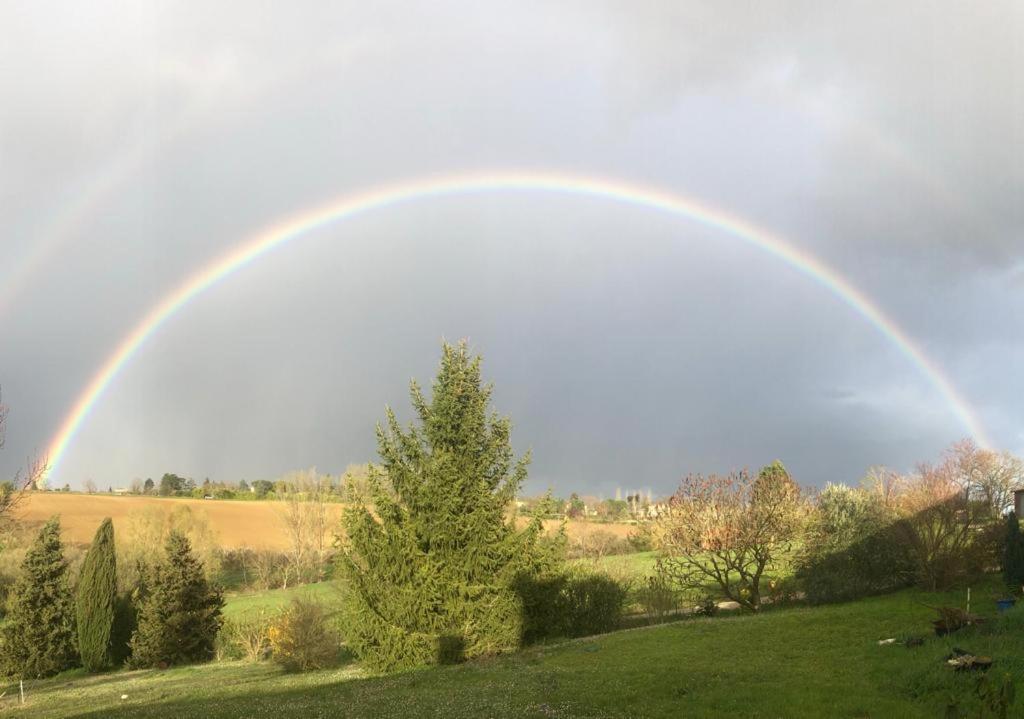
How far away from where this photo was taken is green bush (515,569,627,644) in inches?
824

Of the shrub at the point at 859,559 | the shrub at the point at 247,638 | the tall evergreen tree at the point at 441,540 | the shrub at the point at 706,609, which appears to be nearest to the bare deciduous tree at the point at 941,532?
the shrub at the point at 859,559

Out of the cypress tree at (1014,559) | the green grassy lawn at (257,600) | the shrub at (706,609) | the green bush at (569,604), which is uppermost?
the cypress tree at (1014,559)

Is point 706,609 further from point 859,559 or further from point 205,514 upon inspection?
point 205,514

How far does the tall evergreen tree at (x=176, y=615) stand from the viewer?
2858cm

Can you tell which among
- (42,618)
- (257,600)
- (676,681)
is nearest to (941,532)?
(676,681)

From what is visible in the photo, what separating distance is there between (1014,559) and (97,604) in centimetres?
3471

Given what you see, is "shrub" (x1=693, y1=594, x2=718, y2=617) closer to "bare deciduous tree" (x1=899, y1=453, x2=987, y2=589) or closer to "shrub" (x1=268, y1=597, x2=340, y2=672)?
"bare deciduous tree" (x1=899, y1=453, x2=987, y2=589)

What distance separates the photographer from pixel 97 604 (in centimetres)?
3031

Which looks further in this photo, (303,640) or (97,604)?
(97,604)

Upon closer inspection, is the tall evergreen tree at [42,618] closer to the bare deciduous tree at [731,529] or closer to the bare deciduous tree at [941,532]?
the bare deciduous tree at [731,529]

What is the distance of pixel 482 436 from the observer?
21.7 meters

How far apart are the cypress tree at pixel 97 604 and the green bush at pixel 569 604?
2088 cm

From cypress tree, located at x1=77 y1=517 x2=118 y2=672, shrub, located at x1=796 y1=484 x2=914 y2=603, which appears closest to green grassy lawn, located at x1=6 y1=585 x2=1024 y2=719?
shrub, located at x1=796 y1=484 x2=914 y2=603

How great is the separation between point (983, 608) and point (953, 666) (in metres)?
9.74
